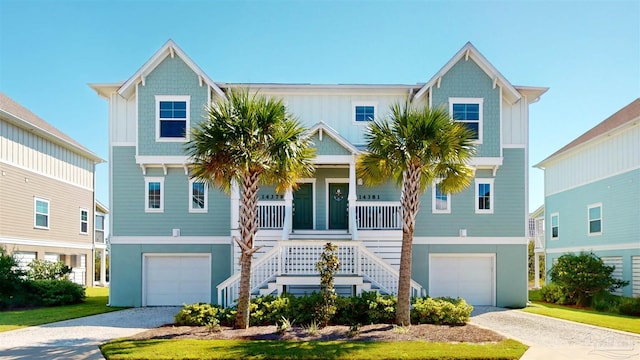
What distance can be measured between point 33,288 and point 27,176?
21.8 ft

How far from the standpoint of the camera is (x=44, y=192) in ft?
84.9

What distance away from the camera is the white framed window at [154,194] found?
2031cm

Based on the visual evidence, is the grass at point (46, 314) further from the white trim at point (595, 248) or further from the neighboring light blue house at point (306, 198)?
the white trim at point (595, 248)

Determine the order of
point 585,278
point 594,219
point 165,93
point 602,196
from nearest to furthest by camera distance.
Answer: point 165,93 < point 585,278 < point 602,196 < point 594,219

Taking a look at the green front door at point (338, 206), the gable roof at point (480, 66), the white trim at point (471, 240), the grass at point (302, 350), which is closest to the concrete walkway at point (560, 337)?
the grass at point (302, 350)

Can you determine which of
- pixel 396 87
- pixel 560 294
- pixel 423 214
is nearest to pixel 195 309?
pixel 423 214

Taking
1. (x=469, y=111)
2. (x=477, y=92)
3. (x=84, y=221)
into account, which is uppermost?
(x=477, y=92)

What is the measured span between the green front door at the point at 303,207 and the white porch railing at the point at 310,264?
4.25 m

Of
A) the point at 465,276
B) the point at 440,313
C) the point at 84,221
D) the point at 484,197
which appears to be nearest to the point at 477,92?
the point at 484,197

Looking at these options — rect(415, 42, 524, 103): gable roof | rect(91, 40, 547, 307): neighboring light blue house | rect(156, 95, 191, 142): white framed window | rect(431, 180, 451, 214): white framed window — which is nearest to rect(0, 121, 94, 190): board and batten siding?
rect(91, 40, 547, 307): neighboring light blue house

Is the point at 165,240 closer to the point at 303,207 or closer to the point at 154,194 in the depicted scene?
the point at 154,194

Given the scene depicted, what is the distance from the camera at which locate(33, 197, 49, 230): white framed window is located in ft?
82.3

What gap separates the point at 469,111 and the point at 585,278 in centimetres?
909

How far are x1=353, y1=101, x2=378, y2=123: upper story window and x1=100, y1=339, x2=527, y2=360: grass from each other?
1150cm
